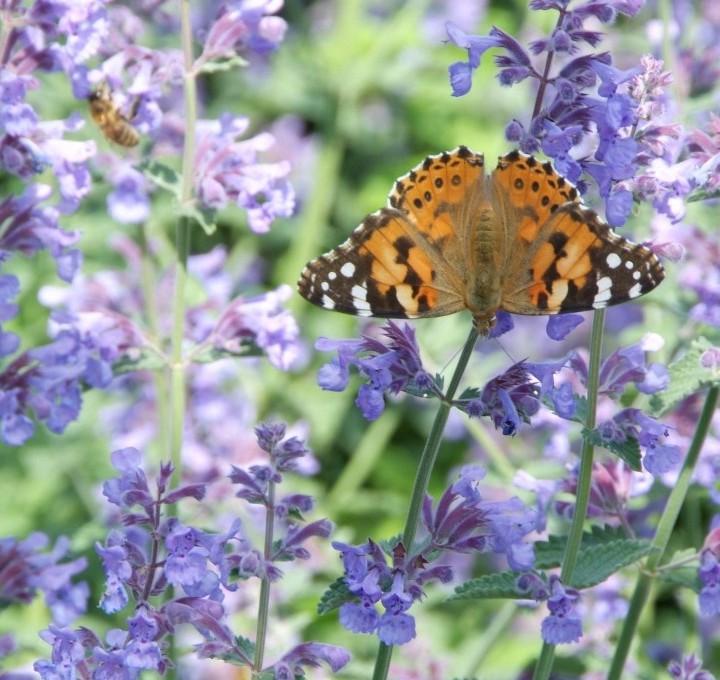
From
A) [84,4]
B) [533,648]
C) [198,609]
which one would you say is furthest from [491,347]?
[198,609]

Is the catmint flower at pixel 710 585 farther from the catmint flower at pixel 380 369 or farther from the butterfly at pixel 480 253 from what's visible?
the catmint flower at pixel 380 369

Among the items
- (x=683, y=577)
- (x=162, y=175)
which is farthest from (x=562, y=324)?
(x=162, y=175)

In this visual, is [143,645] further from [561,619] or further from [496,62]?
[496,62]

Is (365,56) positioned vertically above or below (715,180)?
below

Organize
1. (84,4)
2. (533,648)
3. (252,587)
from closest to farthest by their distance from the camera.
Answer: (84,4) < (252,587) < (533,648)

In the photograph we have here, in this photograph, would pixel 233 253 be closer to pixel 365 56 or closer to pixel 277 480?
pixel 365 56

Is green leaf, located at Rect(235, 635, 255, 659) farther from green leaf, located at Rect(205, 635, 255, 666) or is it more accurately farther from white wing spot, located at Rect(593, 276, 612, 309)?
white wing spot, located at Rect(593, 276, 612, 309)

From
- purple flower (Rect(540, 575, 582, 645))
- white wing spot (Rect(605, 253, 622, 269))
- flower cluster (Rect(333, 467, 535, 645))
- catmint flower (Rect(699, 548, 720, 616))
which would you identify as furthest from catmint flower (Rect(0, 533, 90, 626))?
white wing spot (Rect(605, 253, 622, 269))
